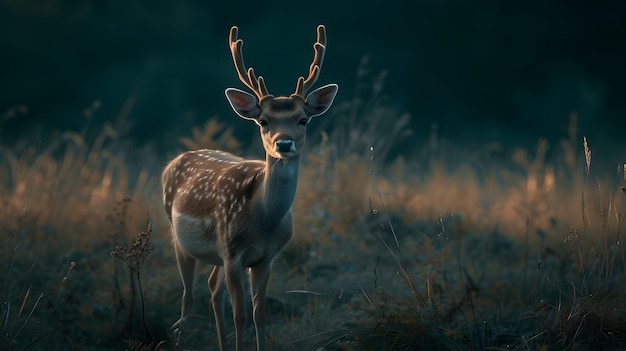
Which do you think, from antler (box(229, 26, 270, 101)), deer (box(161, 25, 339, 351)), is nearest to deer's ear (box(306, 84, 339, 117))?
deer (box(161, 25, 339, 351))

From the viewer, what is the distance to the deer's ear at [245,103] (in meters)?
4.52

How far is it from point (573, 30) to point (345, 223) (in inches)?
514

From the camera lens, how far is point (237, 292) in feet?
14.2

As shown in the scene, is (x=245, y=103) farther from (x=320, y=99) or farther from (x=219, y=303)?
(x=219, y=303)

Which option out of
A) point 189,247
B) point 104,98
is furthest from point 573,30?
point 189,247

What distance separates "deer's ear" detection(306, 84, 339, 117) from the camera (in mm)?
4527

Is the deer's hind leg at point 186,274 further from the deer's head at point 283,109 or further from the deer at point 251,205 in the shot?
the deer's head at point 283,109

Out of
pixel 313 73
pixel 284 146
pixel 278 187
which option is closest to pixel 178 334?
pixel 278 187

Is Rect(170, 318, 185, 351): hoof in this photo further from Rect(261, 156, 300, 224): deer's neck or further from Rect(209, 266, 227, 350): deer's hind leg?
Rect(261, 156, 300, 224): deer's neck

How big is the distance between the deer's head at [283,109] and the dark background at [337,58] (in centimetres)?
1281

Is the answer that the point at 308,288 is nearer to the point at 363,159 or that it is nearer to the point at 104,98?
the point at 363,159

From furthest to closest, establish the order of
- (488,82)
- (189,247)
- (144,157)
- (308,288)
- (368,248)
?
(488,82), (144,157), (368,248), (308,288), (189,247)

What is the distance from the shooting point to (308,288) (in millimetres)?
6047

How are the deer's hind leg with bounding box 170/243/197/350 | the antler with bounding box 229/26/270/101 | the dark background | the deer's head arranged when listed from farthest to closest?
the dark background
the deer's hind leg with bounding box 170/243/197/350
the antler with bounding box 229/26/270/101
the deer's head
